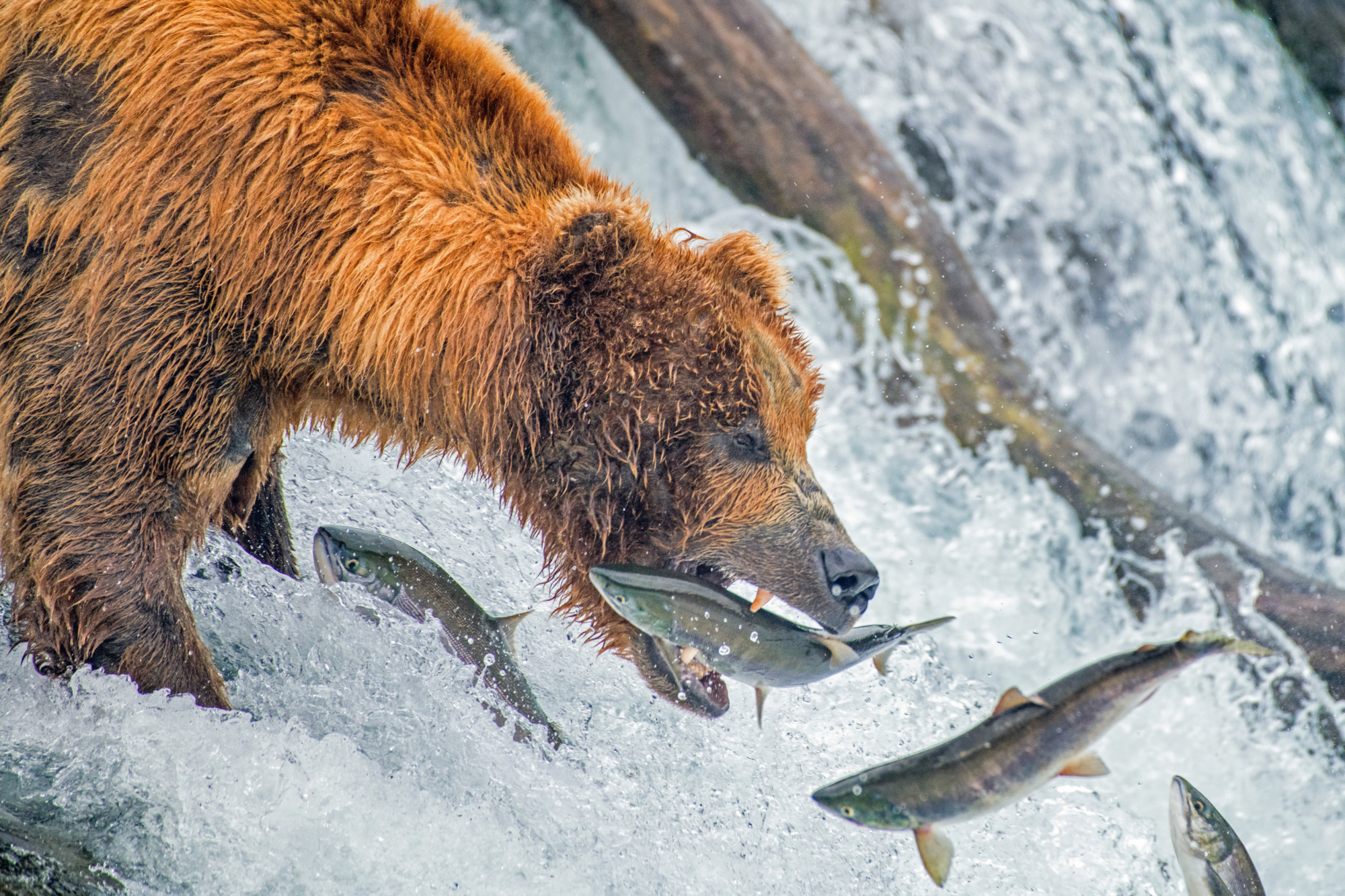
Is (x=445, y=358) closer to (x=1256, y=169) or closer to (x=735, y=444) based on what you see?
(x=735, y=444)

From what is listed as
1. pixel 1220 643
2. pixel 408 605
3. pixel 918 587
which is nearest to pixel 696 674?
pixel 408 605

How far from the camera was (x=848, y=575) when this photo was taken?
269 centimetres

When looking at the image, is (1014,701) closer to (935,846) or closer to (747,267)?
(935,846)

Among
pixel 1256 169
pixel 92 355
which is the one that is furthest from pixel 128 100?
pixel 1256 169

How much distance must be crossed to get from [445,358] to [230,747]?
1.23m

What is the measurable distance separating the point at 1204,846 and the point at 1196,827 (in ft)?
0.19

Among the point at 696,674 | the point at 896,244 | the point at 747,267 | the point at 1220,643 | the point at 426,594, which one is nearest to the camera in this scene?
the point at 1220,643

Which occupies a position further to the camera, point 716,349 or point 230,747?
point 230,747

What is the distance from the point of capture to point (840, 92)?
205 inches

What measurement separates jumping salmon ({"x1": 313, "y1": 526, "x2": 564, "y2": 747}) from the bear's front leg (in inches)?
16.3

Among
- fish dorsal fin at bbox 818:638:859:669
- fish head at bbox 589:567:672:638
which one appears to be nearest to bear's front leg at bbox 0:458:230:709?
fish head at bbox 589:567:672:638

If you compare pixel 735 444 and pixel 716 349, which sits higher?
pixel 716 349

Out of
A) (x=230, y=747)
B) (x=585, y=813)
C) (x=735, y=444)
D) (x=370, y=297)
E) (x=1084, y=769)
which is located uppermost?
(x=370, y=297)

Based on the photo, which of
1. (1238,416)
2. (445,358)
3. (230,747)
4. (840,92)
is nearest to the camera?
(445,358)
